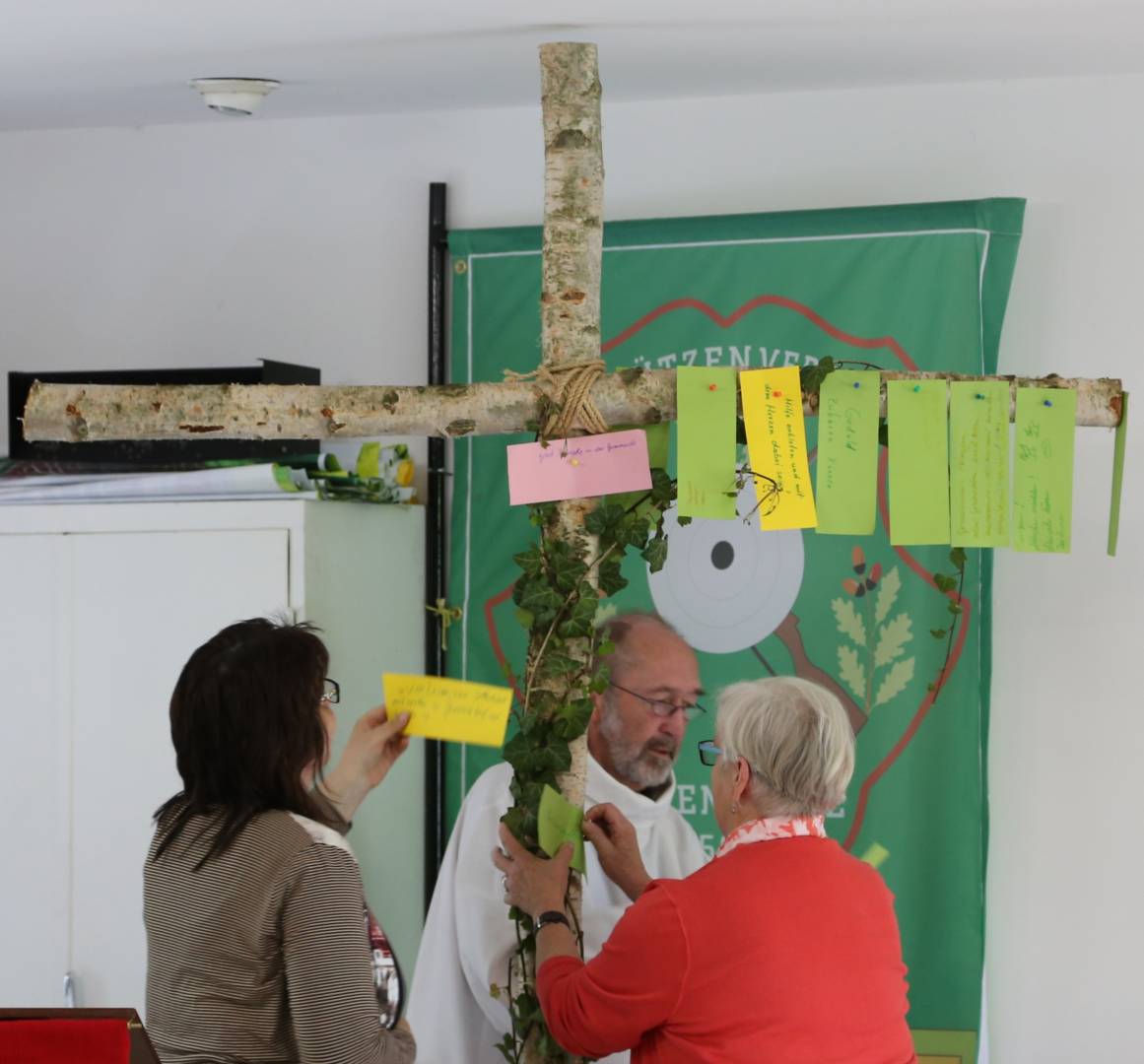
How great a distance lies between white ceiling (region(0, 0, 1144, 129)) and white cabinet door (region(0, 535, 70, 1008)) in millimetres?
923

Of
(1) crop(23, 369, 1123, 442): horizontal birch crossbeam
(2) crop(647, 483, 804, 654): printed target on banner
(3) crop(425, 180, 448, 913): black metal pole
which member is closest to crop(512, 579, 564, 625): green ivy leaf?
(1) crop(23, 369, 1123, 442): horizontal birch crossbeam

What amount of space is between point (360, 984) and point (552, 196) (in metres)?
1.13

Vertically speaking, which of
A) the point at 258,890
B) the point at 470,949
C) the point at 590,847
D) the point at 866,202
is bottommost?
the point at 470,949

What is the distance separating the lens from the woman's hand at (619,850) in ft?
6.96

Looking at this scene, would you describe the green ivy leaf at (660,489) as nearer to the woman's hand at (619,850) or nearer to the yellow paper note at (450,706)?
the yellow paper note at (450,706)

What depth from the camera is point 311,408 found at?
2.01m

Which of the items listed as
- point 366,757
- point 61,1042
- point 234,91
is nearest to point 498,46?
point 234,91

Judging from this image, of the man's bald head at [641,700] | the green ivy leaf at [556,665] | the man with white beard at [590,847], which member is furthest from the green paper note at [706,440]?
the man's bald head at [641,700]

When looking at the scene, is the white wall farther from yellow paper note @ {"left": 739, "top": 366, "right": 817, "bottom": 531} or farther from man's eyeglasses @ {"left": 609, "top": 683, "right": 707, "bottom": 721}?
yellow paper note @ {"left": 739, "top": 366, "right": 817, "bottom": 531}

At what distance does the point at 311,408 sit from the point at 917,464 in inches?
34.2

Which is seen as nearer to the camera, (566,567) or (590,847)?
(566,567)

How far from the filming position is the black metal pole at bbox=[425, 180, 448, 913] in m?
3.02

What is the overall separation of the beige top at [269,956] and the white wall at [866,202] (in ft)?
5.02

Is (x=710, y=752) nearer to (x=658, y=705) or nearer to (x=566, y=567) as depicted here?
(x=566, y=567)
